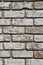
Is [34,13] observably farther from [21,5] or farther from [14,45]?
[14,45]

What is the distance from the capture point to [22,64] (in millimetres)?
1505

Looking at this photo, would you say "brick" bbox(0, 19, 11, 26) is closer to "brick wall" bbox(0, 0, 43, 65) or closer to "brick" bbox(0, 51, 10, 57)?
"brick wall" bbox(0, 0, 43, 65)

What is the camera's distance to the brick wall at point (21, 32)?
1.50 m

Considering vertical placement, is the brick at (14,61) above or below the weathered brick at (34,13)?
below

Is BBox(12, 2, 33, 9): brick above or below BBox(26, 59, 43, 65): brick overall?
above

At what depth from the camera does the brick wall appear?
150 cm

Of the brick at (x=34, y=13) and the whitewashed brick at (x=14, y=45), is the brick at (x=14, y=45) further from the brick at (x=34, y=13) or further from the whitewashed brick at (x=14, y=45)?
the brick at (x=34, y=13)

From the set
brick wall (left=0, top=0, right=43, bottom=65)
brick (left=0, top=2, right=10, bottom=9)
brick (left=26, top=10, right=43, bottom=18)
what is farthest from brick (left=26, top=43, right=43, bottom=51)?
brick (left=0, top=2, right=10, bottom=9)

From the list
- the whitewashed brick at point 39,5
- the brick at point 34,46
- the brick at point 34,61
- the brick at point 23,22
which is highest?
the whitewashed brick at point 39,5

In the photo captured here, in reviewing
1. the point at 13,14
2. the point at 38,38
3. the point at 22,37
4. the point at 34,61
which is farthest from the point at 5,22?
the point at 34,61

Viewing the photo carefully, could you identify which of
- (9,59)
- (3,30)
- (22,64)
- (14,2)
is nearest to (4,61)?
(9,59)

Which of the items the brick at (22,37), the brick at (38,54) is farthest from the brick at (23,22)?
the brick at (38,54)

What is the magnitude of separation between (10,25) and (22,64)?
39 cm

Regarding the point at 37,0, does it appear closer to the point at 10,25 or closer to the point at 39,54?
the point at 10,25
